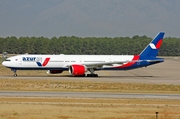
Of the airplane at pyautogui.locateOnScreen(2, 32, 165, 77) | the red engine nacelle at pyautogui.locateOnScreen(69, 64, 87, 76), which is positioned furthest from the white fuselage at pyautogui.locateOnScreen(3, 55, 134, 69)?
the red engine nacelle at pyautogui.locateOnScreen(69, 64, 87, 76)

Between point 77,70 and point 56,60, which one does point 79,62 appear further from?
point 56,60

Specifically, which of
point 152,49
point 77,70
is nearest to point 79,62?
point 77,70

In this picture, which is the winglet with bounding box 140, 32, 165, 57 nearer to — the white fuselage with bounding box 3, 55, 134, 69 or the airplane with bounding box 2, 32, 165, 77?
the airplane with bounding box 2, 32, 165, 77

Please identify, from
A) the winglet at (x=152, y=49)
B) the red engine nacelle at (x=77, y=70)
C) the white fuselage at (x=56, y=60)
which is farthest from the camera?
the winglet at (x=152, y=49)

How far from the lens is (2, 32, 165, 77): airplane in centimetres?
6456

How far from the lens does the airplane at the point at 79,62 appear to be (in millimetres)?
64562

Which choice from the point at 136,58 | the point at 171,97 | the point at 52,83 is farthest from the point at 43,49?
the point at 171,97

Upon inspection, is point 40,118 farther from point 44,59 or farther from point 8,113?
point 44,59

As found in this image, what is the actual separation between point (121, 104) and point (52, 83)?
18576 mm

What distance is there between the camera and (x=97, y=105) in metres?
33.7

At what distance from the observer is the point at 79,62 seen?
220 ft

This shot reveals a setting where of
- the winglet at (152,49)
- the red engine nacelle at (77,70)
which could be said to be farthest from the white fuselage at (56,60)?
the winglet at (152,49)

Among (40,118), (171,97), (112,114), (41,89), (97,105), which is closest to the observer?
(40,118)

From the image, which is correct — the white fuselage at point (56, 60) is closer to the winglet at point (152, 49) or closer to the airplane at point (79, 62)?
the airplane at point (79, 62)
